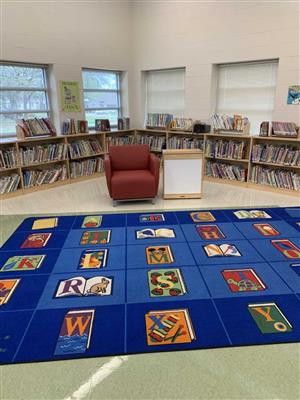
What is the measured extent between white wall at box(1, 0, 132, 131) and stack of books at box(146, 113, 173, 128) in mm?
1314

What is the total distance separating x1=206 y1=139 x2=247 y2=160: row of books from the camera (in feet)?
18.6

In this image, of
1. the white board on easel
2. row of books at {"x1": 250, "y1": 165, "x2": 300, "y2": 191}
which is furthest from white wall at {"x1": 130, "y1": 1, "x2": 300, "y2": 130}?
the white board on easel

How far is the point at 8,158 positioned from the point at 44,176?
0.74 meters

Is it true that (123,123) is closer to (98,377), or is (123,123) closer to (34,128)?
(34,128)

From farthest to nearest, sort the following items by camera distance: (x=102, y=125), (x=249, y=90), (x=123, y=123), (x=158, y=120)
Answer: (x=123, y=123) < (x=158, y=120) < (x=102, y=125) < (x=249, y=90)

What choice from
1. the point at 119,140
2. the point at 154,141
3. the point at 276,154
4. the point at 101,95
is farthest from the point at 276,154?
the point at 101,95

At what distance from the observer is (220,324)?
2209 millimetres

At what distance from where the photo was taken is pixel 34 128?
5.45 m

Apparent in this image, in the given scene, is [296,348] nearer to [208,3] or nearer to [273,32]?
[273,32]

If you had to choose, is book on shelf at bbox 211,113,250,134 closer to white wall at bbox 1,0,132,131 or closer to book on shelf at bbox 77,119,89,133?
book on shelf at bbox 77,119,89,133

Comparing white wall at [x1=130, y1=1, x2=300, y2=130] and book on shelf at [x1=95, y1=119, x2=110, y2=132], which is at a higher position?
white wall at [x1=130, y1=1, x2=300, y2=130]

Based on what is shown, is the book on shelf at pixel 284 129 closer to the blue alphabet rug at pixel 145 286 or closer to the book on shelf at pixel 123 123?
the blue alphabet rug at pixel 145 286

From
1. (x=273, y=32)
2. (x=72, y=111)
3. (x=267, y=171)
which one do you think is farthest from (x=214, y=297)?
(x=72, y=111)

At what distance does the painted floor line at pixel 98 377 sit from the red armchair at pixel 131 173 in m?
2.91
